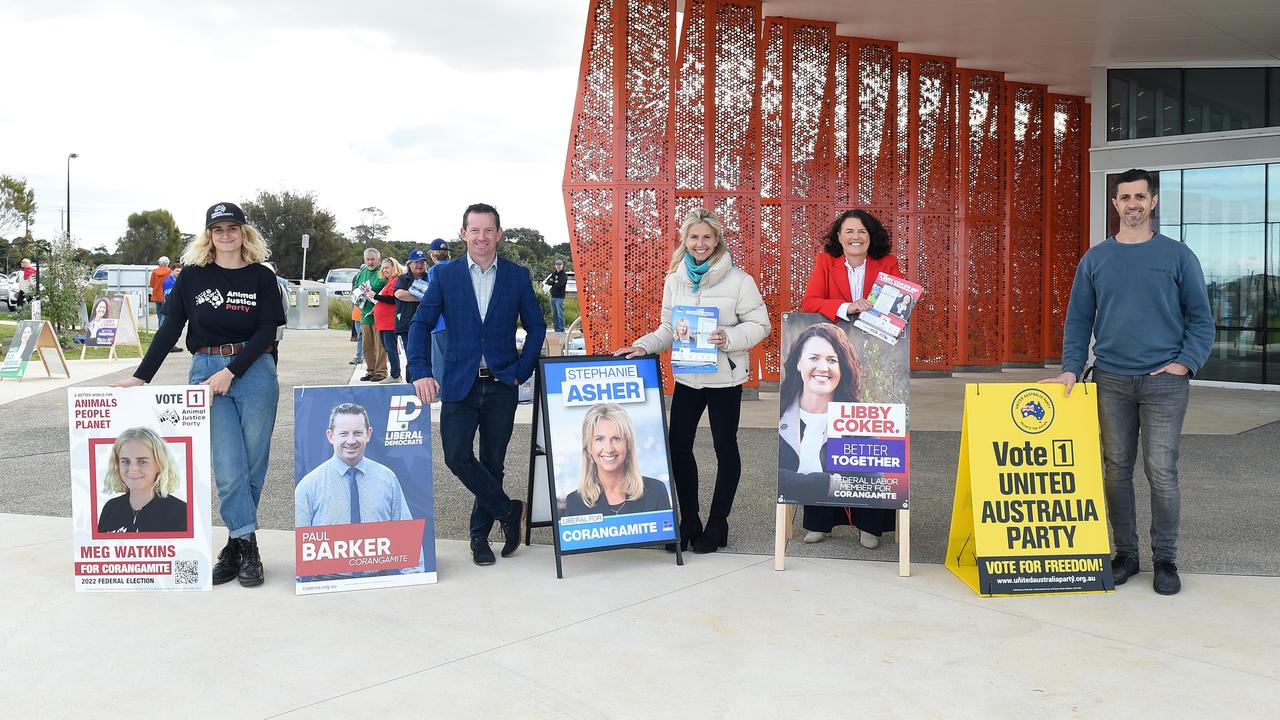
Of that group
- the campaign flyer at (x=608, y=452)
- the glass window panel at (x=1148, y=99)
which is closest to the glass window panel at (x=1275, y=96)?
the glass window panel at (x=1148, y=99)

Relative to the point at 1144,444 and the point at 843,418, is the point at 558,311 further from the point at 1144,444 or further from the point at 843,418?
the point at 1144,444

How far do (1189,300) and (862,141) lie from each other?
10.2 m

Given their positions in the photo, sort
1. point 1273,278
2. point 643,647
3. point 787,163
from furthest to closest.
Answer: point 1273,278 → point 787,163 → point 643,647

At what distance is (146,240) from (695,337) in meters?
72.3

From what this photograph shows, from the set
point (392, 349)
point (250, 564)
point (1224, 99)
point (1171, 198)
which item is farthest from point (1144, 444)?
point (1224, 99)

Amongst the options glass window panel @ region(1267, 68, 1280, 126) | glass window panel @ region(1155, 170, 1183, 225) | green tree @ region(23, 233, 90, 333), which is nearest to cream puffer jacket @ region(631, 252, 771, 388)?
glass window panel @ region(1155, 170, 1183, 225)

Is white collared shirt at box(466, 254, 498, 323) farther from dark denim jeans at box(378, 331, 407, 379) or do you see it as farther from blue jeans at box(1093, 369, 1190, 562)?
dark denim jeans at box(378, 331, 407, 379)

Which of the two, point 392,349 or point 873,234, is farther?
point 392,349

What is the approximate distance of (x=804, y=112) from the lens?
13.0 metres

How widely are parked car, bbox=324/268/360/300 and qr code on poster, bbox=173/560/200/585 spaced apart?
28.6 m

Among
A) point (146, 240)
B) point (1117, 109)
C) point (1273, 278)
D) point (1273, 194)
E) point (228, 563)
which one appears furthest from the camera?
point (146, 240)

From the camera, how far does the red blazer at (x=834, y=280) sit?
4992 mm

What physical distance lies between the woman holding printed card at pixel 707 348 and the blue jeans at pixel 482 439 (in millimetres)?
661

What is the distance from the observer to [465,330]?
4.79m
